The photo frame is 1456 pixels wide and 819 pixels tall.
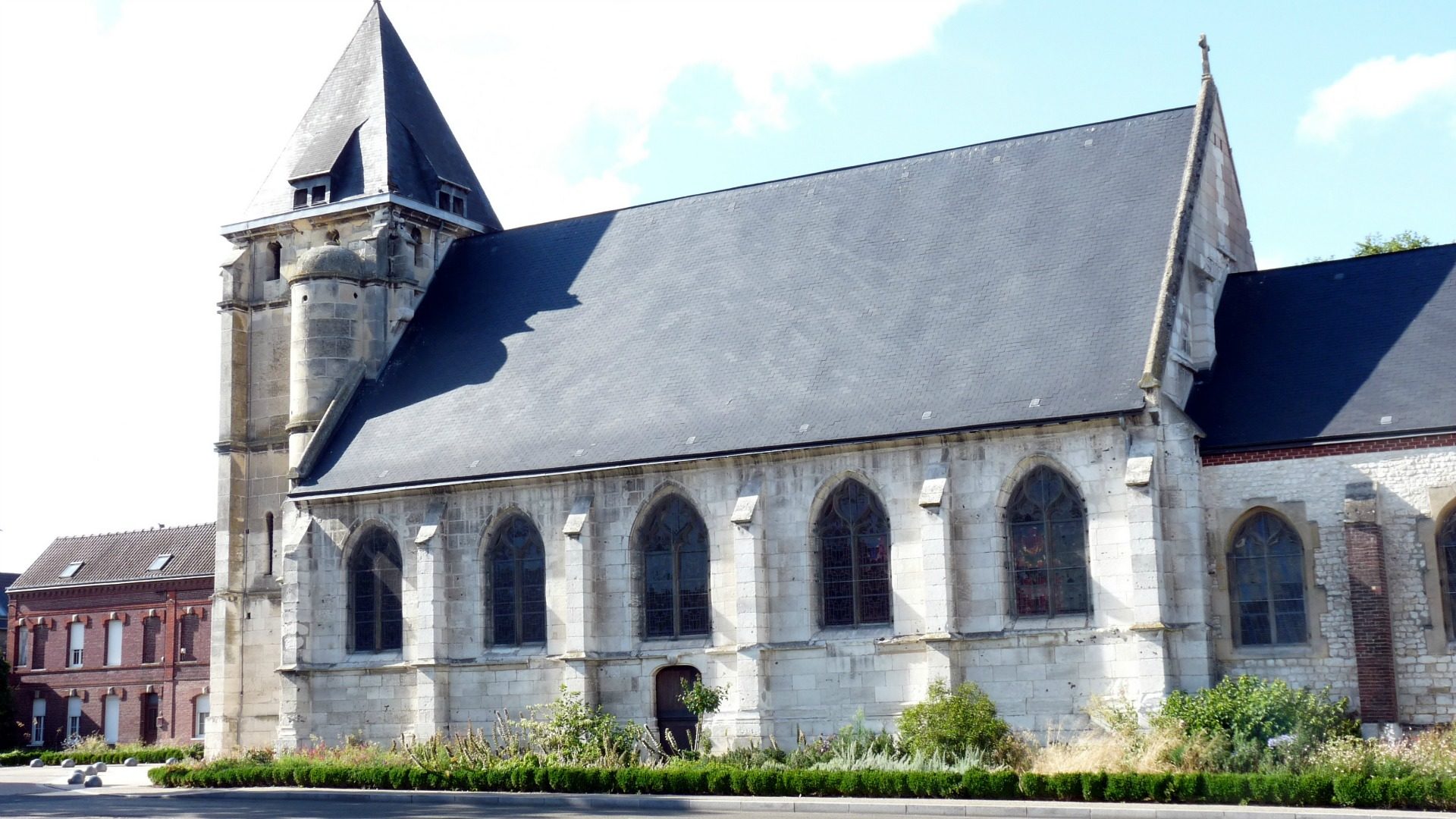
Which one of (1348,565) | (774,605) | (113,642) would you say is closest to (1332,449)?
(1348,565)

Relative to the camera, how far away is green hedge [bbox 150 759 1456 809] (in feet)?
59.1

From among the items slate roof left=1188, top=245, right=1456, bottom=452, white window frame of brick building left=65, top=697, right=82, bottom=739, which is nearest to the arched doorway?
slate roof left=1188, top=245, right=1456, bottom=452

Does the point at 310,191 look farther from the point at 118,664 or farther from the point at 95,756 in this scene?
the point at 118,664

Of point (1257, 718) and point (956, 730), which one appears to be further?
point (956, 730)

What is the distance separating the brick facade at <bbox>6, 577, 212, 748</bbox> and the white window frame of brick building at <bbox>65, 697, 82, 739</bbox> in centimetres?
9

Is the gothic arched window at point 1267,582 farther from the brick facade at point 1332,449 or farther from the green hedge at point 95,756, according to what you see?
the green hedge at point 95,756

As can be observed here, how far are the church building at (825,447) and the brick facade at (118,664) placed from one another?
15.2 metres

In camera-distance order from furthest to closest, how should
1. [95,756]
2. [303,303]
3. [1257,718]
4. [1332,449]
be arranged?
1. [95,756]
2. [303,303]
3. [1332,449]
4. [1257,718]

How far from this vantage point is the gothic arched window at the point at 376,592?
30375 millimetres

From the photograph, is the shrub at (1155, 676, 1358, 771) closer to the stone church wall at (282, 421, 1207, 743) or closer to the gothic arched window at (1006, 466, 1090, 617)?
the stone church wall at (282, 421, 1207, 743)

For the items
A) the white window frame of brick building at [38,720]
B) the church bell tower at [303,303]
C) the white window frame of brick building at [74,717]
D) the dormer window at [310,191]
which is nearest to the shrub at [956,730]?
the church bell tower at [303,303]

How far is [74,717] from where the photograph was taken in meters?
49.2

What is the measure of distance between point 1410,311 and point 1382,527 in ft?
13.3

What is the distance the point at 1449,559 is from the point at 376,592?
61.7 feet
